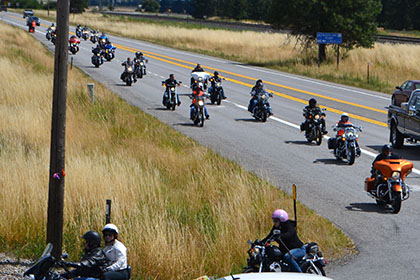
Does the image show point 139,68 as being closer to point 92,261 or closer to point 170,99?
point 170,99

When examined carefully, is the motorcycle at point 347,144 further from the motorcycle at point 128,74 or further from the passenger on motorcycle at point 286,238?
the motorcycle at point 128,74

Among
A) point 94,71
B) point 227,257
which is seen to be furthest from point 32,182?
point 94,71

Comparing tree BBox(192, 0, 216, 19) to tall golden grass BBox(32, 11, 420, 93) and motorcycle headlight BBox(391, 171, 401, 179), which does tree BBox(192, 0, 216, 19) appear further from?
motorcycle headlight BBox(391, 171, 401, 179)

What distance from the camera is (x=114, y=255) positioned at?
26.8 ft

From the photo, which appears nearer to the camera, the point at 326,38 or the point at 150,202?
the point at 150,202

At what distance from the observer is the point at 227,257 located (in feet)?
33.2

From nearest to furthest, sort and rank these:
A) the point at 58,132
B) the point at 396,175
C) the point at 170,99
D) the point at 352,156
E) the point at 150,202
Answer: the point at 58,132 < the point at 150,202 < the point at 396,175 < the point at 352,156 < the point at 170,99

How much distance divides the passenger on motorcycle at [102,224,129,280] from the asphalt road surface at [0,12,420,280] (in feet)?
11.2

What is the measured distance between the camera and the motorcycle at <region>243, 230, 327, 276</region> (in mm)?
8766

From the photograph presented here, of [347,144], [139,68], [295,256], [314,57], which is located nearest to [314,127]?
[347,144]

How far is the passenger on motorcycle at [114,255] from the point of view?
8125 mm

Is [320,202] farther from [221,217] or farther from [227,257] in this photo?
[227,257]

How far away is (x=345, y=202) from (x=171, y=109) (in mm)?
15736

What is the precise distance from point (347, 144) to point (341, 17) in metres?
33.2
